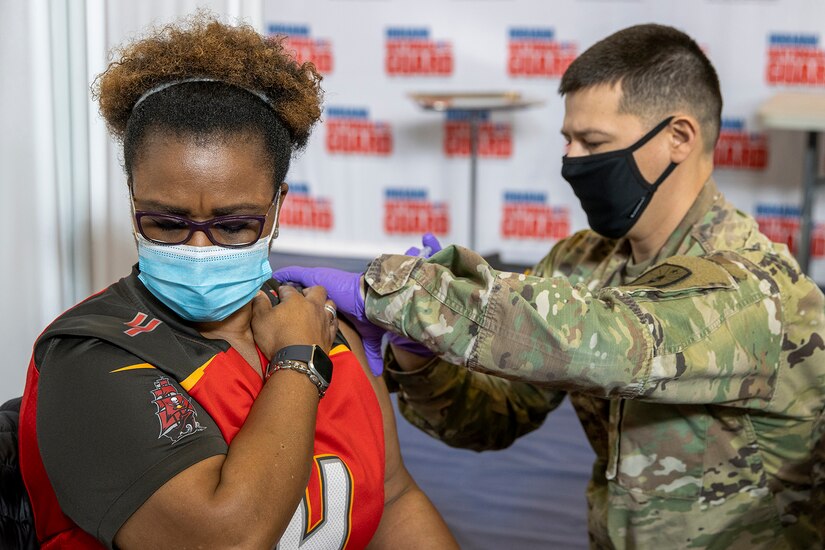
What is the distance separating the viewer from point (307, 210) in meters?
6.39

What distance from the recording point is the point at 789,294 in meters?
1.96


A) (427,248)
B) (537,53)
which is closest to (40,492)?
(427,248)

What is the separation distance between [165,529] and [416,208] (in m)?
5.01

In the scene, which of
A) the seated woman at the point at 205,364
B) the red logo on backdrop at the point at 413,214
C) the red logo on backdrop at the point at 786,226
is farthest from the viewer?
the red logo on backdrop at the point at 413,214

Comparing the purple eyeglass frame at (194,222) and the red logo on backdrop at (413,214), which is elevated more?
the purple eyeglass frame at (194,222)

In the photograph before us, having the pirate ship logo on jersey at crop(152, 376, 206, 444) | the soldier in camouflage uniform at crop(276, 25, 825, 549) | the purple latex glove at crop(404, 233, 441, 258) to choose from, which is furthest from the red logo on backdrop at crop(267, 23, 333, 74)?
the pirate ship logo on jersey at crop(152, 376, 206, 444)

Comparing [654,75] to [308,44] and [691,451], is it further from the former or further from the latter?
[308,44]

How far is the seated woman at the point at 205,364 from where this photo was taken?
132cm

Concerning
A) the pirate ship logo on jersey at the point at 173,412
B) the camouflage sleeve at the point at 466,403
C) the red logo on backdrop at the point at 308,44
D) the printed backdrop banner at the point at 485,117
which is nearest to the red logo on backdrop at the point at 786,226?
the printed backdrop banner at the point at 485,117

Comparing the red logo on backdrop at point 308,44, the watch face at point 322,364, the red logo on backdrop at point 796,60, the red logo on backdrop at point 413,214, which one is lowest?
the watch face at point 322,364

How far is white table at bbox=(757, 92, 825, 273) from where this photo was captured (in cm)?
477

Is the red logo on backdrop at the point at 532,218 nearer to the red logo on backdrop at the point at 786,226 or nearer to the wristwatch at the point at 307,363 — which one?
the red logo on backdrop at the point at 786,226

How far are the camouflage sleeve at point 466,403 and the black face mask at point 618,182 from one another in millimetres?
490

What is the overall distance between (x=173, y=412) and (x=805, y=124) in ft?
13.8
